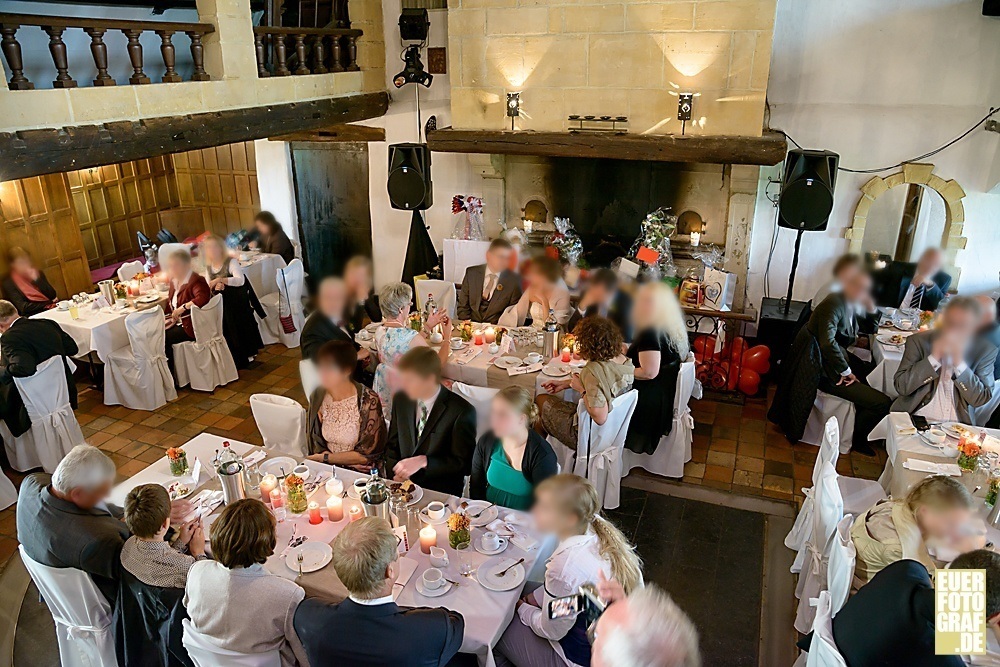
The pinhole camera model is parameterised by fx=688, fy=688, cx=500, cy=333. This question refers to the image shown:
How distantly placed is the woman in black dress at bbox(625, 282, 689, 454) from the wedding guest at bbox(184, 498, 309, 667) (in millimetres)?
2731

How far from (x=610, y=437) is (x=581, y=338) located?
0.67 m

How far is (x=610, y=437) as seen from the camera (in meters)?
4.28

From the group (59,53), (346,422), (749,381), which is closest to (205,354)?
(59,53)

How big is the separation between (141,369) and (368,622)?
452 cm

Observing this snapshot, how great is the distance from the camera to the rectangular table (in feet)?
8.74

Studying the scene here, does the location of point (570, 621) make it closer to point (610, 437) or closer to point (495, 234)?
point (610, 437)

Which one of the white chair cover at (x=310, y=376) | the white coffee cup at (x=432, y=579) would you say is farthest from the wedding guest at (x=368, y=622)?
the white chair cover at (x=310, y=376)

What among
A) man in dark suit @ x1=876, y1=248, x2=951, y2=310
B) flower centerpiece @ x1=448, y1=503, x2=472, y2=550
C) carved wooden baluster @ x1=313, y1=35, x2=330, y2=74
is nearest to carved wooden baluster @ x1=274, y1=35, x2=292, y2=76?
carved wooden baluster @ x1=313, y1=35, x2=330, y2=74

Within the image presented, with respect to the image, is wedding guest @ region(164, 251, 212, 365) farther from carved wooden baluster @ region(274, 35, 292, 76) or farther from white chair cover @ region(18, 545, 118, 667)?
white chair cover @ region(18, 545, 118, 667)

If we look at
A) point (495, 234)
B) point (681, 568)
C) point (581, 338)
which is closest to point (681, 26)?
point (495, 234)

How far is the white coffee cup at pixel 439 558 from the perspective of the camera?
295 centimetres

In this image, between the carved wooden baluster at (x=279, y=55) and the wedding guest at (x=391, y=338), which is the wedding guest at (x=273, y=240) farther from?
the wedding guest at (x=391, y=338)

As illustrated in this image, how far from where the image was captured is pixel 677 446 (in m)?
4.90

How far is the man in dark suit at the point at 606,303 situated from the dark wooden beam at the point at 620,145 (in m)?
1.27
